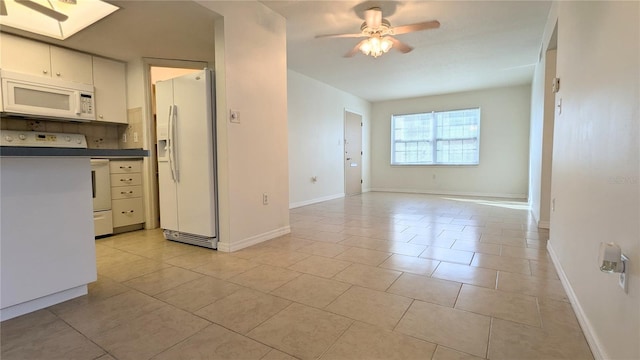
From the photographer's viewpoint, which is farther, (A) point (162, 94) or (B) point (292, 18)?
(B) point (292, 18)

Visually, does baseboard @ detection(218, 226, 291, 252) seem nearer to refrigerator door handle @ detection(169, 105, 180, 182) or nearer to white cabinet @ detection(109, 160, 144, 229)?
Result: refrigerator door handle @ detection(169, 105, 180, 182)

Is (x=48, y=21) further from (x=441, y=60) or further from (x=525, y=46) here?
(x=525, y=46)

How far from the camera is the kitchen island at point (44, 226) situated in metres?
1.60

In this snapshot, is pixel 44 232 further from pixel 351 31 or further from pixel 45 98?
pixel 351 31

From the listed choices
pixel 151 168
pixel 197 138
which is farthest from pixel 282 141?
pixel 151 168

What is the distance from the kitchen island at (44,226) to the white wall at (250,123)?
102 cm

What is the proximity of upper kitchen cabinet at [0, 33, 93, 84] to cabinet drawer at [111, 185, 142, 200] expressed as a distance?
4.32ft

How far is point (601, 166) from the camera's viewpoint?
4.51ft

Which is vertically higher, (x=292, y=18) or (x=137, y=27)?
(x=292, y=18)

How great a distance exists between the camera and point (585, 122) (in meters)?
1.64

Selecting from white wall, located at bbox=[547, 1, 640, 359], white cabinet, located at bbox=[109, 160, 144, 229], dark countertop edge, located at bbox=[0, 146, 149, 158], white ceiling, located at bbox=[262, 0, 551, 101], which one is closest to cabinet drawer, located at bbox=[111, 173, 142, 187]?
white cabinet, located at bbox=[109, 160, 144, 229]

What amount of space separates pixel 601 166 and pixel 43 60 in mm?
4835

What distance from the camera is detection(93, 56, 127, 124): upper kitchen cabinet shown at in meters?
3.73

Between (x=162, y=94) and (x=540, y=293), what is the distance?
144 inches
